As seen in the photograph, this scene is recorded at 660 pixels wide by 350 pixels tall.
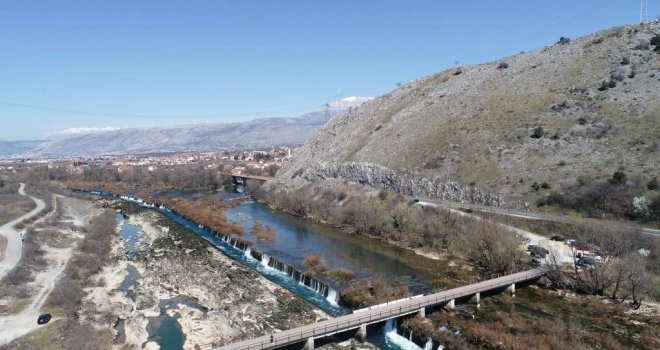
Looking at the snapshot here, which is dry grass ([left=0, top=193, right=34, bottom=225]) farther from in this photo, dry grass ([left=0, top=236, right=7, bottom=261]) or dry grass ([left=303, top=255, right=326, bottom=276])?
dry grass ([left=303, top=255, right=326, bottom=276])

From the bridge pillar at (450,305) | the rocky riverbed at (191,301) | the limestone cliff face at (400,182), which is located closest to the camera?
the rocky riverbed at (191,301)

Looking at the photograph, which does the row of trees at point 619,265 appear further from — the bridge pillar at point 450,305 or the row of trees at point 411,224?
the bridge pillar at point 450,305

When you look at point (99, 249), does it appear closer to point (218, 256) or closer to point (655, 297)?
point (218, 256)

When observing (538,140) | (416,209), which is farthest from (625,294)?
(538,140)

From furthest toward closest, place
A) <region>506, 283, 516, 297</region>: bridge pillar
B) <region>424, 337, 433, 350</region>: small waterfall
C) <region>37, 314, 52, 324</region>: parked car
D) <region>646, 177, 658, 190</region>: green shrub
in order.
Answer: <region>646, 177, 658, 190</region>: green shrub → <region>506, 283, 516, 297</region>: bridge pillar → <region>37, 314, 52, 324</region>: parked car → <region>424, 337, 433, 350</region>: small waterfall

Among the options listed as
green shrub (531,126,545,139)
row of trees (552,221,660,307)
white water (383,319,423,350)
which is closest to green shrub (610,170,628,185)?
row of trees (552,221,660,307)

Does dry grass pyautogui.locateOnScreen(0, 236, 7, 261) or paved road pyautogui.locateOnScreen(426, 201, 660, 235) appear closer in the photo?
paved road pyautogui.locateOnScreen(426, 201, 660, 235)

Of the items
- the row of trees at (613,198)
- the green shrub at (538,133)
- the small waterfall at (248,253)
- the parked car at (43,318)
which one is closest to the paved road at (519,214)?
the row of trees at (613,198)
